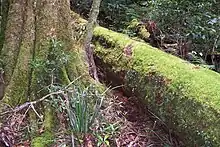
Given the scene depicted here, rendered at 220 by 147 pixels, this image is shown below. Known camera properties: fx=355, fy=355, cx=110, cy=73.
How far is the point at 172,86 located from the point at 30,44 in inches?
66.7

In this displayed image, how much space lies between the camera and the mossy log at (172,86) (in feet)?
11.5

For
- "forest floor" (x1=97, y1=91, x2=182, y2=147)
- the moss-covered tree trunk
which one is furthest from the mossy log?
the moss-covered tree trunk

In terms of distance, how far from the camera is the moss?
3484mm

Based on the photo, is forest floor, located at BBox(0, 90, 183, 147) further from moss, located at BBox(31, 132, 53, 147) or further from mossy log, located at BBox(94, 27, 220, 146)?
mossy log, located at BBox(94, 27, 220, 146)

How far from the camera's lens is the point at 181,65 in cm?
415

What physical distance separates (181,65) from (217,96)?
2.45 feet

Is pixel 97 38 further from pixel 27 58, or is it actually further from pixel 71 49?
pixel 27 58

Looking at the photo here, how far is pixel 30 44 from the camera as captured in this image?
4121 mm

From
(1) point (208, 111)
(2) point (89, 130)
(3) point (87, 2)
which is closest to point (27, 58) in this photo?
(2) point (89, 130)

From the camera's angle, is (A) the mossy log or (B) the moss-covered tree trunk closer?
(A) the mossy log

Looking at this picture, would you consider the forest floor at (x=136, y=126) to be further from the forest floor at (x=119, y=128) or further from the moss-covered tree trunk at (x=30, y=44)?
the moss-covered tree trunk at (x=30, y=44)

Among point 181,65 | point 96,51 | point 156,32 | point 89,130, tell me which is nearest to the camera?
point 89,130

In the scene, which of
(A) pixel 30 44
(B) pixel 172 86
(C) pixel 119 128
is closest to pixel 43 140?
(C) pixel 119 128

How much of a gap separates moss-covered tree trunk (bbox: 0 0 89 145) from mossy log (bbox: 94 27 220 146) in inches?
26.8
